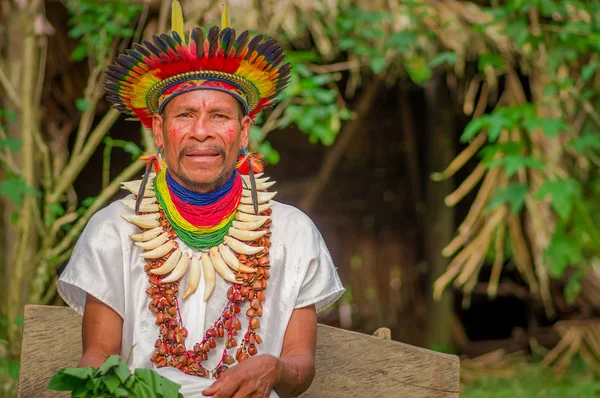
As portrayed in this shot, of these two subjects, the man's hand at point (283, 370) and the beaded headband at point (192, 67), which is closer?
the man's hand at point (283, 370)

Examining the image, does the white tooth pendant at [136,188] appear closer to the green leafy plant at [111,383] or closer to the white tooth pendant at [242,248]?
the white tooth pendant at [242,248]

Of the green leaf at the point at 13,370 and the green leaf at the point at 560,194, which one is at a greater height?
the green leaf at the point at 560,194

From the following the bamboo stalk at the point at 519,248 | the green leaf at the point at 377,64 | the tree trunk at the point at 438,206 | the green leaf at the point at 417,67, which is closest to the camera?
the green leaf at the point at 377,64

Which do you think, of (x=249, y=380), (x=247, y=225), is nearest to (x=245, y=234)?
(x=247, y=225)

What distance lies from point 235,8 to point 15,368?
225 centimetres

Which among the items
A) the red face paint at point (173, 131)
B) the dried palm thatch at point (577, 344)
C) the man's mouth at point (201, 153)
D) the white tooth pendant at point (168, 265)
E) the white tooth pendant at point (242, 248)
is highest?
the red face paint at point (173, 131)

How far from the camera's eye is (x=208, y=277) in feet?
9.11

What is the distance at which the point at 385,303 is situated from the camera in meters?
6.95

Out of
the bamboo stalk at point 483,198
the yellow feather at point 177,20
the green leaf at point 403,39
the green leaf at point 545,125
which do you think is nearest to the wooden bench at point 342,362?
the yellow feather at point 177,20

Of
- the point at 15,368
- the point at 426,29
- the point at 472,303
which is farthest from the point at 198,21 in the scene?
the point at 472,303

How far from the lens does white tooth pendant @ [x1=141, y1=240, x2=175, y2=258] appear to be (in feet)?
9.02

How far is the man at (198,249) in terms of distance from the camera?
106 inches

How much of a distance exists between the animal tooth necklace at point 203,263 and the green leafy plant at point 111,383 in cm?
28

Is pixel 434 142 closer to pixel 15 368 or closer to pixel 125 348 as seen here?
pixel 15 368
